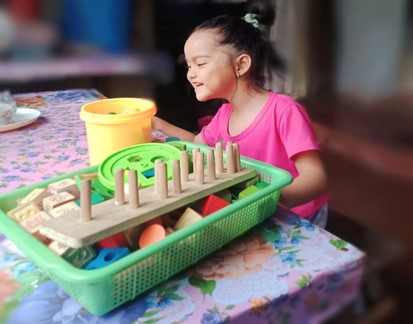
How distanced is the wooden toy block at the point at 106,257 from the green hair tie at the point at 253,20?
0.47 m

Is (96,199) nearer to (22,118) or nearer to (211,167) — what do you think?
(211,167)

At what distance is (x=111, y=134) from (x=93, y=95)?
1.51ft

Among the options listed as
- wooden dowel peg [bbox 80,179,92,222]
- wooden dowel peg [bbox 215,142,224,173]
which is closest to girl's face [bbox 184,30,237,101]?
wooden dowel peg [bbox 215,142,224,173]

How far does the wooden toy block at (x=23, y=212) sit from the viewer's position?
35cm

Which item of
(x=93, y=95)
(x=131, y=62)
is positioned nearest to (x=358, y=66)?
(x=131, y=62)

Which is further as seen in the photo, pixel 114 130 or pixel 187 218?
pixel 114 130

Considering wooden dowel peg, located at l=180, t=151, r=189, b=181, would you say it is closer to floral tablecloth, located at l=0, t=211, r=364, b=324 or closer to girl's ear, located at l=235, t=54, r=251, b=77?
floral tablecloth, located at l=0, t=211, r=364, b=324

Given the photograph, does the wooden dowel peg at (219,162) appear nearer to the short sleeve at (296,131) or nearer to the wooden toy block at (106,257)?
the wooden toy block at (106,257)

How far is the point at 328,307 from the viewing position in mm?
370

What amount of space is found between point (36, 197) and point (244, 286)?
7.2 inches

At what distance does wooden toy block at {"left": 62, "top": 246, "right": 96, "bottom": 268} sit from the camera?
0.99ft

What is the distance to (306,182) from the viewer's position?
53cm

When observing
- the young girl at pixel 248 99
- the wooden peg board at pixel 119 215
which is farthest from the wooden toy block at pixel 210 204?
the young girl at pixel 248 99

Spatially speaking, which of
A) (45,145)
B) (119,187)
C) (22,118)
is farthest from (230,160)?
(22,118)
